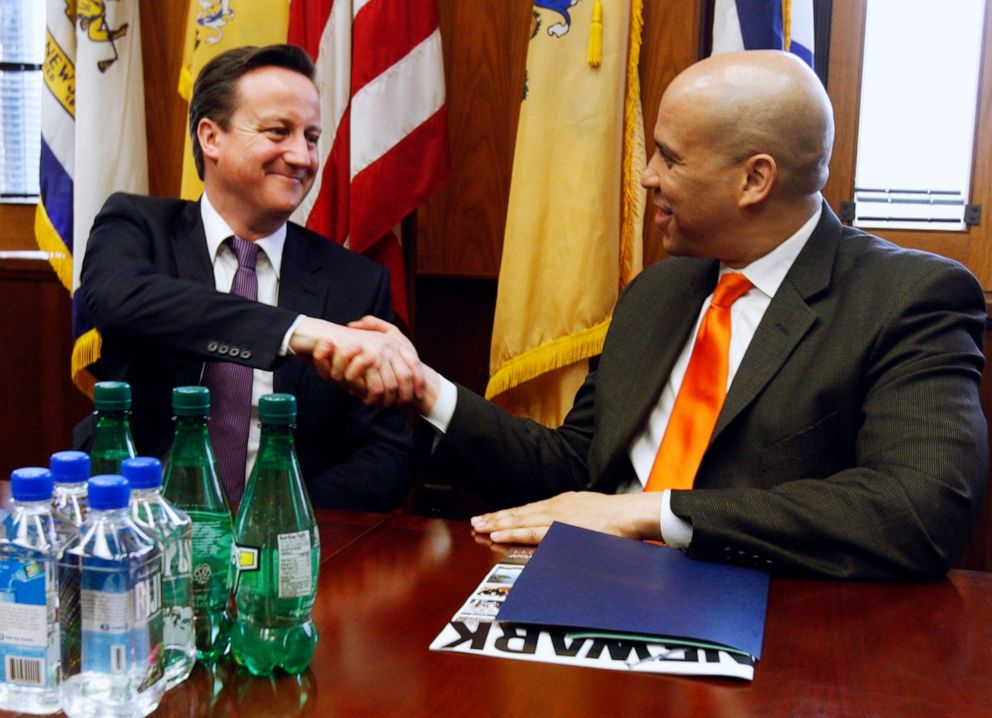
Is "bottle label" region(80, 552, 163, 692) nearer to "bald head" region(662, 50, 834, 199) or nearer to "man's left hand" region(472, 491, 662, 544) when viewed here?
"man's left hand" region(472, 491, 662, 544)

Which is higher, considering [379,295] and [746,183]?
[746,183]

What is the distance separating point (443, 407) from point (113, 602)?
1.02 metres

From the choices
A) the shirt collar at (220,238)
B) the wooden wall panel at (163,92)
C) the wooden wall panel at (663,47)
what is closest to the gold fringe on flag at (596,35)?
the wooden wall panel at (663,47)

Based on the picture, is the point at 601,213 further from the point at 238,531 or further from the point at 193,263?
the point at 238,531

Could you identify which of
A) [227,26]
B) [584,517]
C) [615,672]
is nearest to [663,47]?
[227,26]

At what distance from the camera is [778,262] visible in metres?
1.82

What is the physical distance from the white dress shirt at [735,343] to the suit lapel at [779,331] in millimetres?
74

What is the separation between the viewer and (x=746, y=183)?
5.92ft

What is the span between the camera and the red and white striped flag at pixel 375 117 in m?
2.74

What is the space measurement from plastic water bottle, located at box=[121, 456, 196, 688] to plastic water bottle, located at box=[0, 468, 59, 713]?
0.07 m

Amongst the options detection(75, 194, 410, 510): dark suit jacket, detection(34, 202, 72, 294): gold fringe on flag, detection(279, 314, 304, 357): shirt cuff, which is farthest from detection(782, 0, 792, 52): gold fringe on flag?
detection(34, 202, 72, 294): gold fringe on flag

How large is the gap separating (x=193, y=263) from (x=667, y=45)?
148 cm

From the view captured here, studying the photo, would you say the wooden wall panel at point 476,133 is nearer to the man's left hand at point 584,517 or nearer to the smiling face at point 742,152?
the smiling face at point 742,152

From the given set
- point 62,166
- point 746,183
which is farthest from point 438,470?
point 62,166
